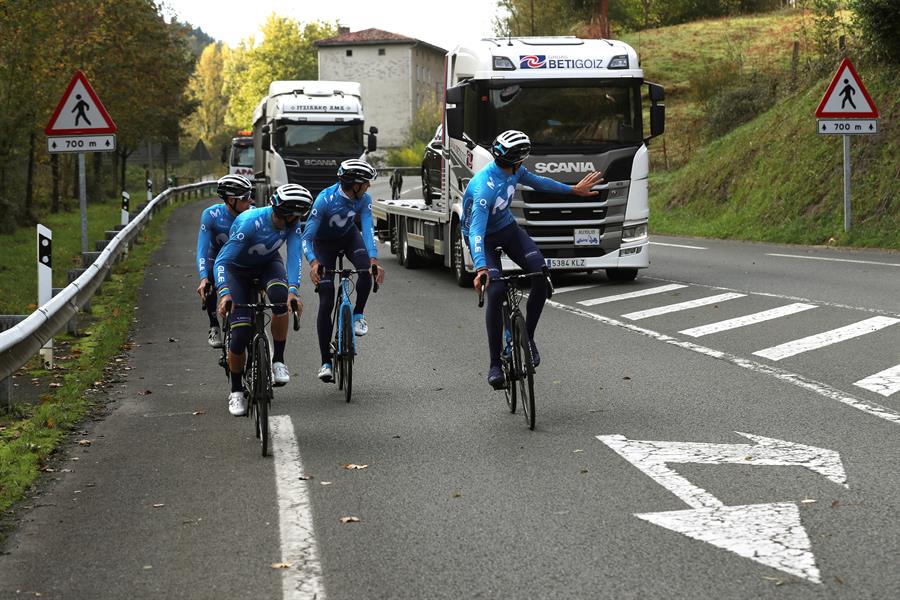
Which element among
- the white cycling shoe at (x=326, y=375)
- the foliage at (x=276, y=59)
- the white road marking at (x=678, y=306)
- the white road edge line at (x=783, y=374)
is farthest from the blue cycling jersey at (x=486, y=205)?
the foliage at (x=276, y=59)

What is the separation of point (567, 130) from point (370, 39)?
103463 mm

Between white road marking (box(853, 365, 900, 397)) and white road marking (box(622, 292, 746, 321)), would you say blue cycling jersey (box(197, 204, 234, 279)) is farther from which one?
white road marking (box(622, 292, 746, 321))

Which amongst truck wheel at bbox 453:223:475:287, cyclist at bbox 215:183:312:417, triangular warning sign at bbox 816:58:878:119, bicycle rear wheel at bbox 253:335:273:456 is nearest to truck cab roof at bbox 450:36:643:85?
truck wheel at bbox 453:223:475:287

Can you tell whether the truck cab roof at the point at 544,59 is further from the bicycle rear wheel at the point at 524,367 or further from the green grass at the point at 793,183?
the bicycle rear wheel at the point at 524,367

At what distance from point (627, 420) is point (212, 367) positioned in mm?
4588

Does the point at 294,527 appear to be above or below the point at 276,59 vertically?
below

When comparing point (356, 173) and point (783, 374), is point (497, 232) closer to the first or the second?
point (356, 173)

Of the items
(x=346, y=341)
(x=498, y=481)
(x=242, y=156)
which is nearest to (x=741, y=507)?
(x=498, y=481)

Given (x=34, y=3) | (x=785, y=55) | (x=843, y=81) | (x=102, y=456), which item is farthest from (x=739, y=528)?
(x=785, y=55)

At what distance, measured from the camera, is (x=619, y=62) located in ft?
60.8

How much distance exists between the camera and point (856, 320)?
13.4m

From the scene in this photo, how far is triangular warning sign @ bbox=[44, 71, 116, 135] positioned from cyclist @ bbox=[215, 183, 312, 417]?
9.79 metres

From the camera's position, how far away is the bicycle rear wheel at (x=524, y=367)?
8516 mm

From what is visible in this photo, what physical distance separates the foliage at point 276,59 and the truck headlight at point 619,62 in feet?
370
